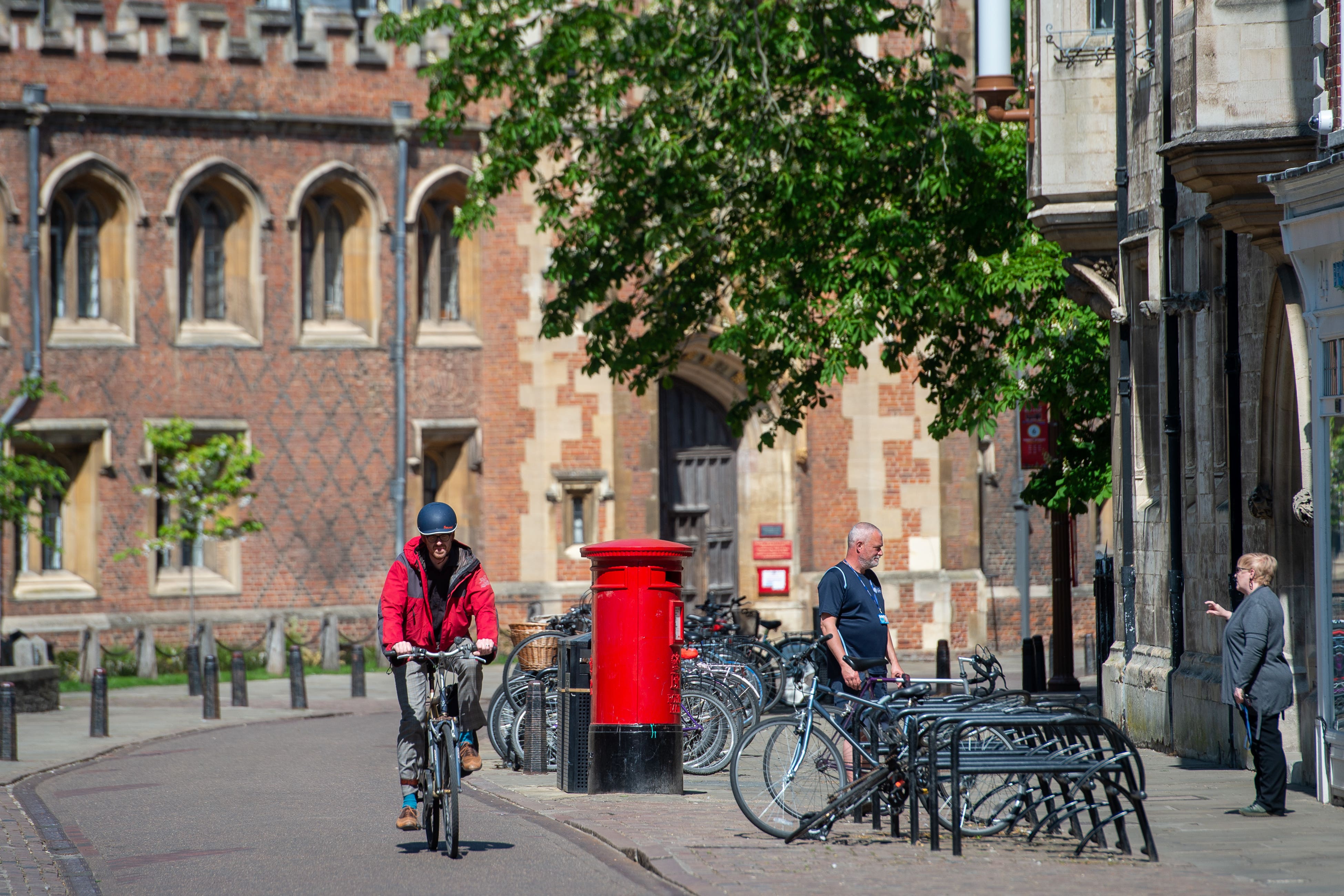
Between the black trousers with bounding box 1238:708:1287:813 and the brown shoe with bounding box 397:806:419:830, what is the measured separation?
4.54 meters

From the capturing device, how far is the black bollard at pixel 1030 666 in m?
19.5

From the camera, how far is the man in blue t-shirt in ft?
33.8

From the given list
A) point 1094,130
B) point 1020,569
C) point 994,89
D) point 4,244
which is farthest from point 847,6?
point 4,244

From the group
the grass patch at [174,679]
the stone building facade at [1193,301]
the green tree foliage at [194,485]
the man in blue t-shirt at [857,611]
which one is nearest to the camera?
the man in blue t-shirt at [857,611]

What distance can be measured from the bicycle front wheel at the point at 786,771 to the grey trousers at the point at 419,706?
1.37 metres

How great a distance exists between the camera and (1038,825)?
9.09 meters

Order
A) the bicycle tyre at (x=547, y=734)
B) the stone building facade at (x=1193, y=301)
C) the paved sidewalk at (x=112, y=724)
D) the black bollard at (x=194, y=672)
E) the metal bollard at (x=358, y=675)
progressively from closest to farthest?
the paved sidewalk at (x=112, y=724), the stone building facade at (x=1193, y=301), the bicycle tyre at (x=547, y=734), the metal bollard at (x=358, y=675), the black bollard at (x=194, y=672)

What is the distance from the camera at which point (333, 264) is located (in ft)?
93.9

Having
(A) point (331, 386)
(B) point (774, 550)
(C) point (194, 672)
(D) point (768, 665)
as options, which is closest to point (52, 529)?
(A) point (331, 386)

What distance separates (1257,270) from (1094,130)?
357cm

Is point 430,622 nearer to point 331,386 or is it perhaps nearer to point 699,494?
point 331,386

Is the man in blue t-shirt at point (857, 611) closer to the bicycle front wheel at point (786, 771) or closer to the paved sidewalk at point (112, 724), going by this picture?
the bicycle front wheel at point (786, 771)

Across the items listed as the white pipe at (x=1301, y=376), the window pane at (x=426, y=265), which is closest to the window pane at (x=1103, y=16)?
the white pipe at (x=1301, y=376)

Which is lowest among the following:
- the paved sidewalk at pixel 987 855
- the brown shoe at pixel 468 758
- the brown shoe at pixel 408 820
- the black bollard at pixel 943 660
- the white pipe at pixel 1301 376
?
the paved sidewalk at pixel 987 855
